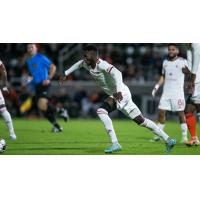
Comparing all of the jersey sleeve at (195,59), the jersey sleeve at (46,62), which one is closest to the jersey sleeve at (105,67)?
the jersey sleeve at (195,59)

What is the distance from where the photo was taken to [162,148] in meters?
9.77

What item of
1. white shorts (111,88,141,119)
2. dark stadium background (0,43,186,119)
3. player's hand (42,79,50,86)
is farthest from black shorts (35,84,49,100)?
white shorts (111,88,141,119)

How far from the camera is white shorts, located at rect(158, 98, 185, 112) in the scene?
1076cm

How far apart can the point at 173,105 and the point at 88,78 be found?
6.75m

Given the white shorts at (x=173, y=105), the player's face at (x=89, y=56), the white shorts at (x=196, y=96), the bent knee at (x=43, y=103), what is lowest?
the bent knee at (x=43, y=103)

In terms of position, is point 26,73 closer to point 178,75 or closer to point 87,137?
point 87,137

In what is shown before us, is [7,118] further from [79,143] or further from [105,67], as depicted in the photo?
[105,67]

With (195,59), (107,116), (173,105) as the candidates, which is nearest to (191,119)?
(173,105)

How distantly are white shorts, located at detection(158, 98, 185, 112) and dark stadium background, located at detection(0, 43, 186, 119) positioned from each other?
397cm

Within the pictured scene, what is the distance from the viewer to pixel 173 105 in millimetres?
10789

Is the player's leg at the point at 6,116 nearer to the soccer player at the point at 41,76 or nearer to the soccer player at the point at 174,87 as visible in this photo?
the soccer player at the point at 41,76

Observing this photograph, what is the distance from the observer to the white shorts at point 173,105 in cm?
1076

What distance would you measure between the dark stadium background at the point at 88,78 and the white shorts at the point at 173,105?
3.97 metres
